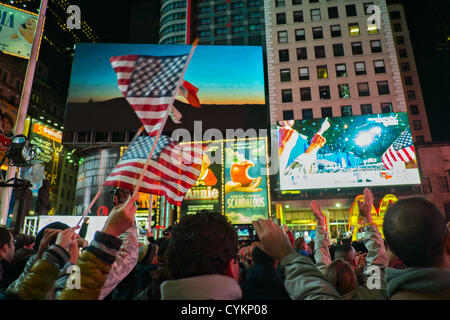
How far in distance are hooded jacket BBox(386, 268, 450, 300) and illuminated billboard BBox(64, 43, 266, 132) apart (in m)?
27.9

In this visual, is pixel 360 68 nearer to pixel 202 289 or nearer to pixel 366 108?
pixel 366 108

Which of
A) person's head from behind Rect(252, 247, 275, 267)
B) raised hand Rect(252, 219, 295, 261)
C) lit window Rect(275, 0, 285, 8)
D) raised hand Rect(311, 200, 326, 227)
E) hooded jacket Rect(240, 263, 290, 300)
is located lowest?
hooded jacket Rect(240, 263, 290, 300)

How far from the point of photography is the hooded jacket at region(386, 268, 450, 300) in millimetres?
1578

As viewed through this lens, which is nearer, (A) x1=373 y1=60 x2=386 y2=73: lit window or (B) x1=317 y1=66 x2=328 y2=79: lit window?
(A) x1=373 y1=60 x2=386 y2=73: lit window

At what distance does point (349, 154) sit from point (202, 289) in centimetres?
2766

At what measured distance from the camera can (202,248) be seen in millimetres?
1793

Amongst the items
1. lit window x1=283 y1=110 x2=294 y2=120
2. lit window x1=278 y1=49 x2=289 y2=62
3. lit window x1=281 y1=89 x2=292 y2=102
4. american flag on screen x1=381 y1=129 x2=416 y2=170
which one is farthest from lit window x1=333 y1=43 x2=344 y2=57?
american flag on screen x1=381 y1=129 x2=416 y2=170

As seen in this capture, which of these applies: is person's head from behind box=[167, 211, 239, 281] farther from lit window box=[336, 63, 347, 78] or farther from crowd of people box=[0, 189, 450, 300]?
lit window box=[336, 63, 347, 78]

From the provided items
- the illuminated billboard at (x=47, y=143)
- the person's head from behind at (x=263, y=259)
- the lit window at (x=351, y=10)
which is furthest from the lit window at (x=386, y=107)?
the illuminated billboard at (x=47, y=143)

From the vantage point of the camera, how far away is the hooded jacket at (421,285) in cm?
158

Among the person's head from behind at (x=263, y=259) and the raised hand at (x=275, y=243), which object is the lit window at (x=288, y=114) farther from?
the raised hand at (x=275, y=243)

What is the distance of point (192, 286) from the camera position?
1644mm

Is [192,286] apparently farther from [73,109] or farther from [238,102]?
[73,109]

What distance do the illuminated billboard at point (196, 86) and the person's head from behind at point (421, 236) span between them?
2770cm
